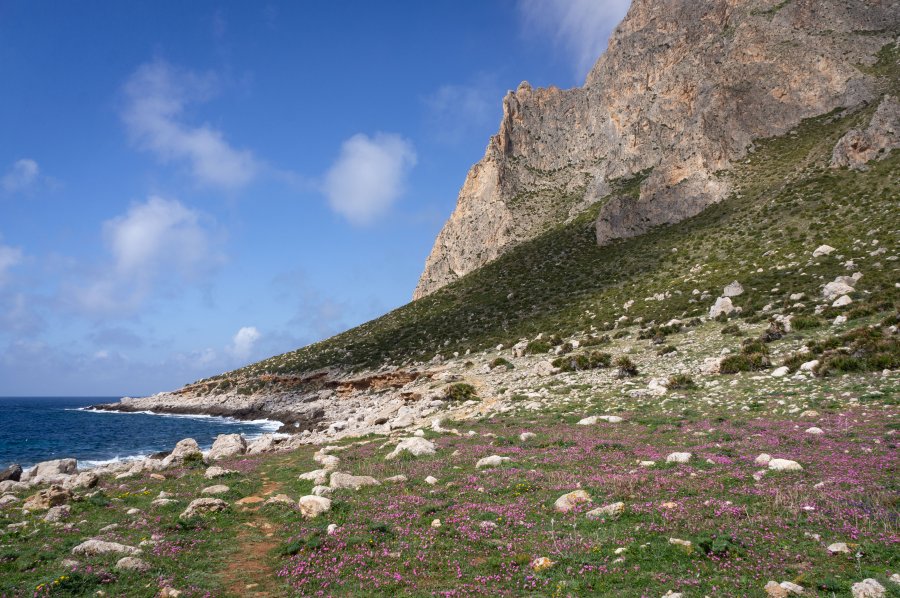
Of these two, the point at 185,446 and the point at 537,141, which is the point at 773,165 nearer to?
the point at 537,141

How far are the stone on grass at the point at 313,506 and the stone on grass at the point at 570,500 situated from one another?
6.25 metres

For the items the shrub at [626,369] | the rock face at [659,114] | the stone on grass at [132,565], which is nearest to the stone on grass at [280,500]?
the stone on grass at [132,565]

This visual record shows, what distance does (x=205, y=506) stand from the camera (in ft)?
45.9

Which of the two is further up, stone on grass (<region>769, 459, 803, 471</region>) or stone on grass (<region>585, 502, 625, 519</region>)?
stone on grass (<region>585, 502, 625, 519</region>)

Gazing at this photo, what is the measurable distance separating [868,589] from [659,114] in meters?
104

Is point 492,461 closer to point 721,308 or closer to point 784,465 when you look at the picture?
point 784,465

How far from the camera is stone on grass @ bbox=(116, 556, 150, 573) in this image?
31.8 feet

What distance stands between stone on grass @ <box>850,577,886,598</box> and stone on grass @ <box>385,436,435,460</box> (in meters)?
14.1

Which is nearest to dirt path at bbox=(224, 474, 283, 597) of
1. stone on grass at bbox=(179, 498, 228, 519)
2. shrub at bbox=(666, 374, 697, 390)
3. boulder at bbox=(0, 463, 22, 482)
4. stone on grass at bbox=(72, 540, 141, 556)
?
stone on grass at bbox=(179, 498, 228, 519)

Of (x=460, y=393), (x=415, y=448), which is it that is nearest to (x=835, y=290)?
(x=460, y=393)

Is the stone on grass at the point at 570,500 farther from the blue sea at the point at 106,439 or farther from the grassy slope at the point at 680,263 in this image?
the blue sea at the point at 106,439

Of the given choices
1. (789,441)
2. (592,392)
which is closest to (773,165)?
(592,392)

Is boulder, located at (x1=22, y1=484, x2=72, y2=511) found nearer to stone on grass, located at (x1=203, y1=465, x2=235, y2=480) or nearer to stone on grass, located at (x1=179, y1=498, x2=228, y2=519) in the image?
stone on grass, located at (x1=203, y1=465, x2=235, y2=480)

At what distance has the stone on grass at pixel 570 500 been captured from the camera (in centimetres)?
1111
